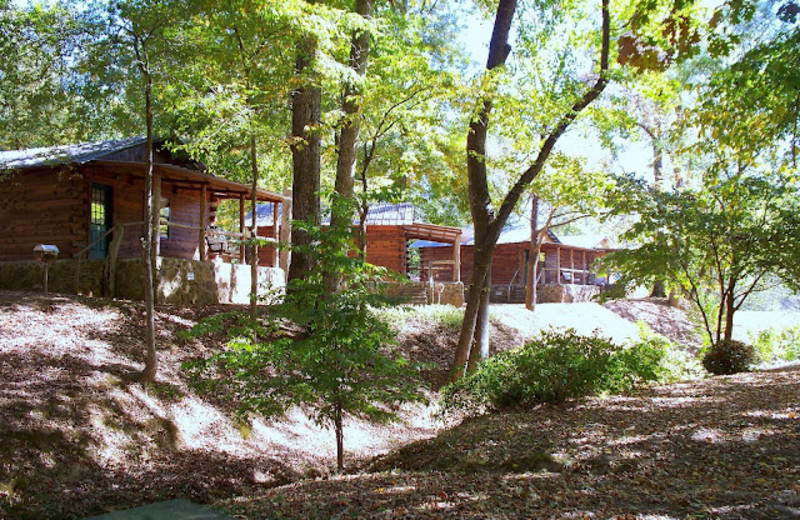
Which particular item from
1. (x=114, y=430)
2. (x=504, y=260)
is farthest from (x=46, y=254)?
(x=504, y=260)

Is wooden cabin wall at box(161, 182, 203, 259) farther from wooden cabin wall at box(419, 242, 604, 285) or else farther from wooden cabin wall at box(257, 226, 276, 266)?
wooden cabin wall at box(419, 242, 604, 285)

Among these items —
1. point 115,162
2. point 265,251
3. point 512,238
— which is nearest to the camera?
point 115,162

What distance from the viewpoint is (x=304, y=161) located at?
11.9 m

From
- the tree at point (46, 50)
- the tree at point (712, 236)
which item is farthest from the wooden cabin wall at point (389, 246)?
the tree at point (46, 50)

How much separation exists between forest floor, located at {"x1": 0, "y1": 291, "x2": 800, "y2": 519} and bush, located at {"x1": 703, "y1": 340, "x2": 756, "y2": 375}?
2.14 metres

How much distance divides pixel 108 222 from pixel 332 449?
1176cm

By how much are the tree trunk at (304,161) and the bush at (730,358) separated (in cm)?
892

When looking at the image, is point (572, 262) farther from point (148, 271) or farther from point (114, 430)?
point (114, 430)

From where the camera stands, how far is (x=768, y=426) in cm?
610

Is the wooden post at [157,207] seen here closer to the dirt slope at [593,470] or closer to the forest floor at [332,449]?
the forest floor at [332,449]

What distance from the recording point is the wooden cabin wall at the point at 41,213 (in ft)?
51.6

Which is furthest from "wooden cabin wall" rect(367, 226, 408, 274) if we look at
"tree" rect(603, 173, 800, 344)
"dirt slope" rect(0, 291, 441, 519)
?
"dirt slope" rect(0, 291, 441, 519)

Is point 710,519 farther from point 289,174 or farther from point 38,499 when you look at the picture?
point 289,174

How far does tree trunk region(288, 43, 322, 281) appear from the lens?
11461mm
